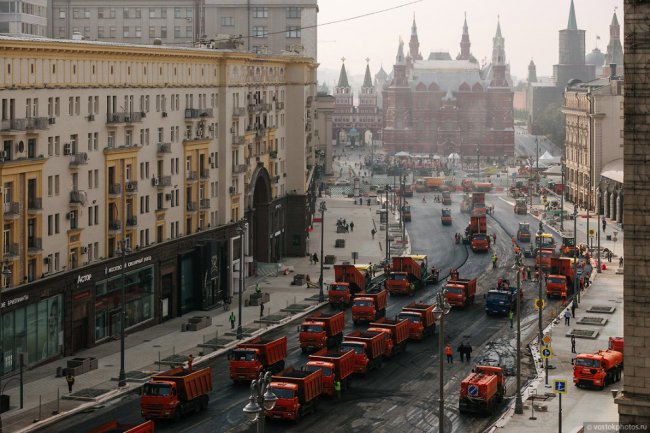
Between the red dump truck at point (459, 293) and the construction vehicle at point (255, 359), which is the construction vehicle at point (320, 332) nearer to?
the construction vehicle at point (255, 359)

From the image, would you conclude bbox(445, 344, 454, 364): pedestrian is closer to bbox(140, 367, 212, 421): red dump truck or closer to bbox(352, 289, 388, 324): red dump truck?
bbox(352, 289, 388, 324): red dump truck

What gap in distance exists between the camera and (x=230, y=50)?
347 ft

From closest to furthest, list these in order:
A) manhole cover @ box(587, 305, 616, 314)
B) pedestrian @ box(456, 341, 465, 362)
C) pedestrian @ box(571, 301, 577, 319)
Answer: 1. pedestrian @ box(456, 341, 465, 362)
2. pedestrian @ box(571, 301, 577, 319)
3. manhole cover @ box(587, 305, 616, 314)

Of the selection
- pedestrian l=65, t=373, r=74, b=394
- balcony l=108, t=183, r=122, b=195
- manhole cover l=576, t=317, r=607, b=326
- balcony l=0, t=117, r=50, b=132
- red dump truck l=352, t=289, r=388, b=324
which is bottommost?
manhole cover l=576, t=317, r=607, b=326

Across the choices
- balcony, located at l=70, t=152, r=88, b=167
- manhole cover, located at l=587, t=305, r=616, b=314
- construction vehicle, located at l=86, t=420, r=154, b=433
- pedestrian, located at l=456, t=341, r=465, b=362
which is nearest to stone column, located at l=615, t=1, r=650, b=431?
construction vehicle, located at l=86, t=420, r=154, b=433

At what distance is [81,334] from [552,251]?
193 feet

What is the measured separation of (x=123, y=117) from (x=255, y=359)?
901 inches

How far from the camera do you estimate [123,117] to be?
277 ft

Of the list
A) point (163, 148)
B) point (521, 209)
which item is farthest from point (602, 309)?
point (521, 209)

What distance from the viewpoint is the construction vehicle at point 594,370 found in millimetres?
68875

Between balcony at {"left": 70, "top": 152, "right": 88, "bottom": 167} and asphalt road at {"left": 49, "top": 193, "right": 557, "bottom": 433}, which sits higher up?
balcony at {"left": 70, "top": 152, "right": 88, "bottom": 167}

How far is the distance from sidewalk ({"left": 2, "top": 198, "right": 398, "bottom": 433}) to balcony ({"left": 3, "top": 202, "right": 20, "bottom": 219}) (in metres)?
9.16

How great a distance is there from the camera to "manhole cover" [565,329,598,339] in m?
85.4

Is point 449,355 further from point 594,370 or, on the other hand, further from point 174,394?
point 174,394
